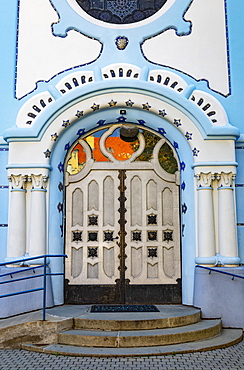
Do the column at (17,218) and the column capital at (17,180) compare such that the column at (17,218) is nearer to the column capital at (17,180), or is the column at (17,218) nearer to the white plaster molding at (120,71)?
the column capital at (17,180)

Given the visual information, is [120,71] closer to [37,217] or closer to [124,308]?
[37,217]

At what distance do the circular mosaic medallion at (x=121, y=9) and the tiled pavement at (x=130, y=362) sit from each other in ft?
20.5

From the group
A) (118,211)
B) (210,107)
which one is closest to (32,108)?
(118,211)

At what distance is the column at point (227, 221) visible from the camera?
7.05m

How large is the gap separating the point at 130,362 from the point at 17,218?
329 cm

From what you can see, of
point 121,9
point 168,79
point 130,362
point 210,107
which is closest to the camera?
point 130,362

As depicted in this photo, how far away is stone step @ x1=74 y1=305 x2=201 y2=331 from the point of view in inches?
233

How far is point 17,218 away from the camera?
7230mm

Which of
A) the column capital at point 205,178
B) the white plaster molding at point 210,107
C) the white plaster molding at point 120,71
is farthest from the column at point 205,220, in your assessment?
the white plaster molding at point 120,71

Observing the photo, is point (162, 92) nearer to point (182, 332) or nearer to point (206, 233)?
point (206, 233)

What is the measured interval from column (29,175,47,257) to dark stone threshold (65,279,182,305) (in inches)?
37.5

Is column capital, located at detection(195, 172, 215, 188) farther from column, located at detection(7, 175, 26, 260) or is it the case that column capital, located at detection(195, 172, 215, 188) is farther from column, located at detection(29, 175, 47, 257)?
column, located at detection(7, 175, 26, 260)

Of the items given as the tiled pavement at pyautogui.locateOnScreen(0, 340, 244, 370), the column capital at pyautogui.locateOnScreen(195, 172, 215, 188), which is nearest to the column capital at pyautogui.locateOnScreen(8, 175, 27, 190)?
the tiled pavement at pyautogui.locateOnScreen(0, 340, 244, 370)

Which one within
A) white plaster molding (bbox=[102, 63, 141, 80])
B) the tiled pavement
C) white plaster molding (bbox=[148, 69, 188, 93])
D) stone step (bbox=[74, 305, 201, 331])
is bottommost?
the tiled pavement
